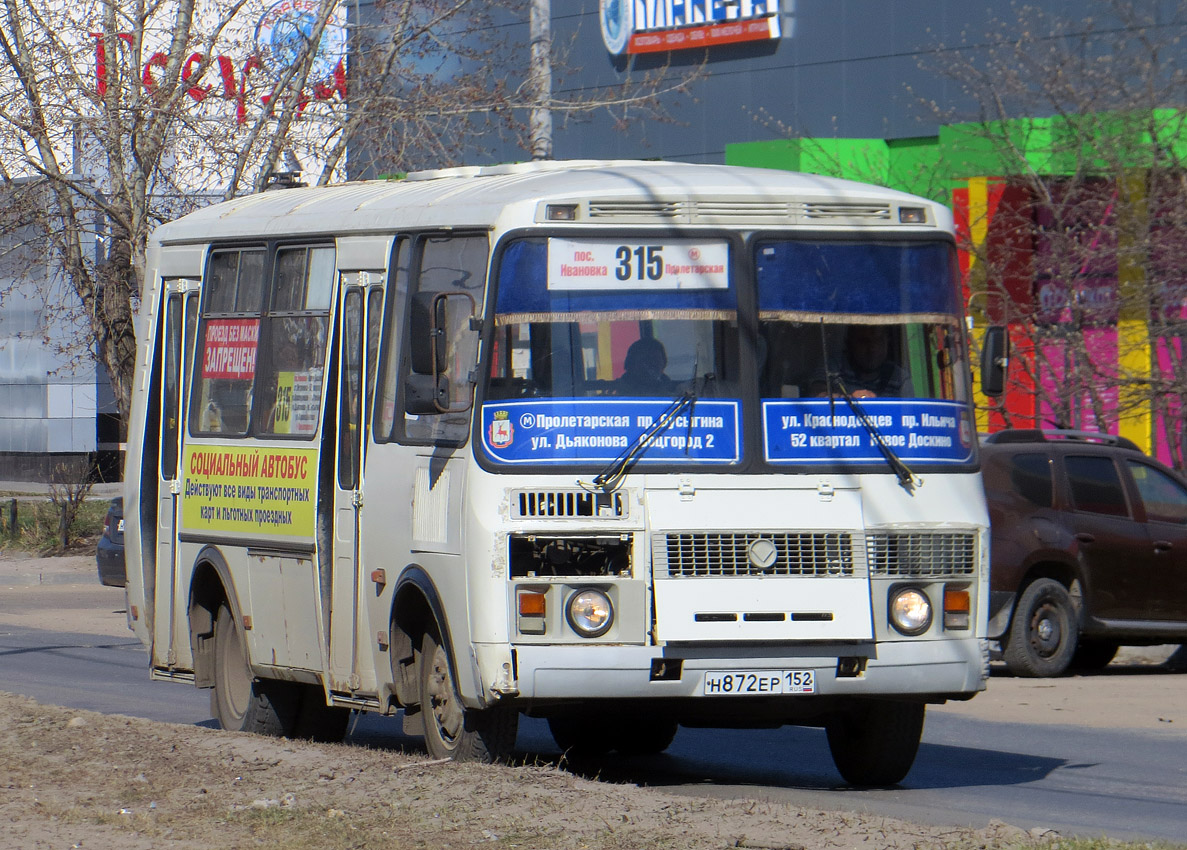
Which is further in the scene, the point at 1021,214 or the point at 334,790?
the point at 1021,214

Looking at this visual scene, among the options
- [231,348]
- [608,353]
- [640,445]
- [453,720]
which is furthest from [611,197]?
[231,348]

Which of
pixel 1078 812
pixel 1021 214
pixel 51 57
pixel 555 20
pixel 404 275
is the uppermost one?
pixel 555 20

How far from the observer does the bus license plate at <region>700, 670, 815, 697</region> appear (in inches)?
314

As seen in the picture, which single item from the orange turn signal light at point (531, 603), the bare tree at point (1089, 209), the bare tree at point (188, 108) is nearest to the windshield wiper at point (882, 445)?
the orange turn signal light at point (531, 603)

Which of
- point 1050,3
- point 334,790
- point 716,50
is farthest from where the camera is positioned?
point 716,50

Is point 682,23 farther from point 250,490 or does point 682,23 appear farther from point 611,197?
point 611,197

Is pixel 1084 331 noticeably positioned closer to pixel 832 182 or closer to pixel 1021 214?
pixel 1021 214

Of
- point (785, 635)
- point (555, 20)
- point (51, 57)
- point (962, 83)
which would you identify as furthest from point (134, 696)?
point (555, 20)

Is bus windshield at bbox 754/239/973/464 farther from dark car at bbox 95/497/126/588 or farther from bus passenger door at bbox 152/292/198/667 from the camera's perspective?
dark car at bbox 95/497/126/588

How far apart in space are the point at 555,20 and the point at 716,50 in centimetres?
337

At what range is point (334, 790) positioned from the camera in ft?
24.9

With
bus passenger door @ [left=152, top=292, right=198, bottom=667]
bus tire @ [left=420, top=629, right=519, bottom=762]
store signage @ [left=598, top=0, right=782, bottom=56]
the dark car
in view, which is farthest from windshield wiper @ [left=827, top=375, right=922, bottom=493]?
store signage @ [left=598, top=0, right=782, bottom=56]

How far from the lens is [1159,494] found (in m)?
14.6

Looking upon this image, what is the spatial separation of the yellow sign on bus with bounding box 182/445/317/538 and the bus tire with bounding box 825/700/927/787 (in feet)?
9.23
